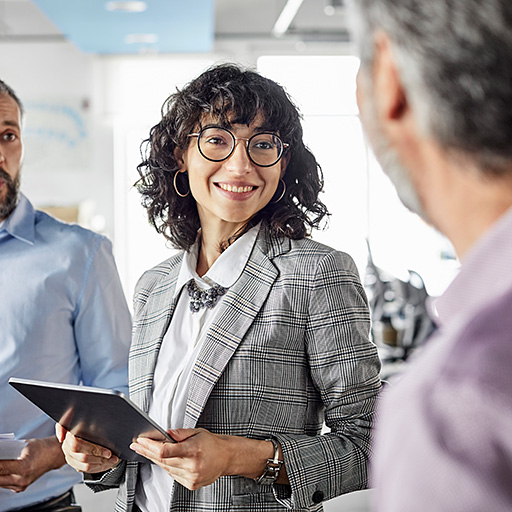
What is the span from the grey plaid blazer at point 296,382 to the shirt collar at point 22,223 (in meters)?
0.73

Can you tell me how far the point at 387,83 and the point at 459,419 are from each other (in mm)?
307

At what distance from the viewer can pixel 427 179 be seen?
2.04ft

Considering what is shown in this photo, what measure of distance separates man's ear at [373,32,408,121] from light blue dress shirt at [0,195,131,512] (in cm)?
131

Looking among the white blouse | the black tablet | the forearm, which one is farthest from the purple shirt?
the white blouse

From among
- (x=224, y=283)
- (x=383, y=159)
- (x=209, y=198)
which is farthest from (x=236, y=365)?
(x=383, y=159)

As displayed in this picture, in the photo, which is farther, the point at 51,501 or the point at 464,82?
the point at 51,501

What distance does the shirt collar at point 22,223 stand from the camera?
1.84 m

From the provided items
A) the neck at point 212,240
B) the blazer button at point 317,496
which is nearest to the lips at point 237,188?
the neck at point 212,240

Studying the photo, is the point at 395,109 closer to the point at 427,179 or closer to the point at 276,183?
the point at 427,179

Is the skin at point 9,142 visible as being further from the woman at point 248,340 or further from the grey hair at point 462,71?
the grey hair at point 462,71

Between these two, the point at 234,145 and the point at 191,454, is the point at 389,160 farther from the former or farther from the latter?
the point at 234,145

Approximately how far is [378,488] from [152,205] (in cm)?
129

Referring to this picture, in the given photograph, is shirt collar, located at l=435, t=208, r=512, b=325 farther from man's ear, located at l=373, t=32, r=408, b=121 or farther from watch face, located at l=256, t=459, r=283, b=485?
watch face, located at l=256, t=459, r=283, b=485

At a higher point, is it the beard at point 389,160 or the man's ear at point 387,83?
the man's ear at point 387,83
